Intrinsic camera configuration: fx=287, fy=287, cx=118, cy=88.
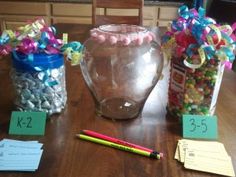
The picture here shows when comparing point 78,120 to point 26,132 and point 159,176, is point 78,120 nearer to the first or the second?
point 26,132

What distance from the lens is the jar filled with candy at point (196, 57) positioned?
616 mm

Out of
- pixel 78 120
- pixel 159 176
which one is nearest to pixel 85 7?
pixel 78 120

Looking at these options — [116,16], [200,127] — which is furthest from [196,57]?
[116,16]

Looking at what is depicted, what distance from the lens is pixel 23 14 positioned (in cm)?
293

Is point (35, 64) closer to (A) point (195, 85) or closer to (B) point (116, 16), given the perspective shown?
(A) point (195, 85)

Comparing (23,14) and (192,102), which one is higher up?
(192,102)

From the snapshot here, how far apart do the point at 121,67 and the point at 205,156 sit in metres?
0.37

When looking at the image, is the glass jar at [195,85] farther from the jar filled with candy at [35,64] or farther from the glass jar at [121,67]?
the jar filled with candy at [35,64]

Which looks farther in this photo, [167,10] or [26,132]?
[167,10]

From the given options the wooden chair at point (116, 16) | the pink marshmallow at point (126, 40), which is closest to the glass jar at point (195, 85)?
the pink marshmallow at point (126, 40)

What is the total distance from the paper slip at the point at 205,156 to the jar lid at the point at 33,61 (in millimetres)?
343

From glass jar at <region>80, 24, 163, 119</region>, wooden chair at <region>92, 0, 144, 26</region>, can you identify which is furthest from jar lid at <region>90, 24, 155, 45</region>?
wooden chair at <region>92, 0, 144, 26</region>

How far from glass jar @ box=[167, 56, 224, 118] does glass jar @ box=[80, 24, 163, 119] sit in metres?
0.09

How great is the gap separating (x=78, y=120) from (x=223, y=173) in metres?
0.36
